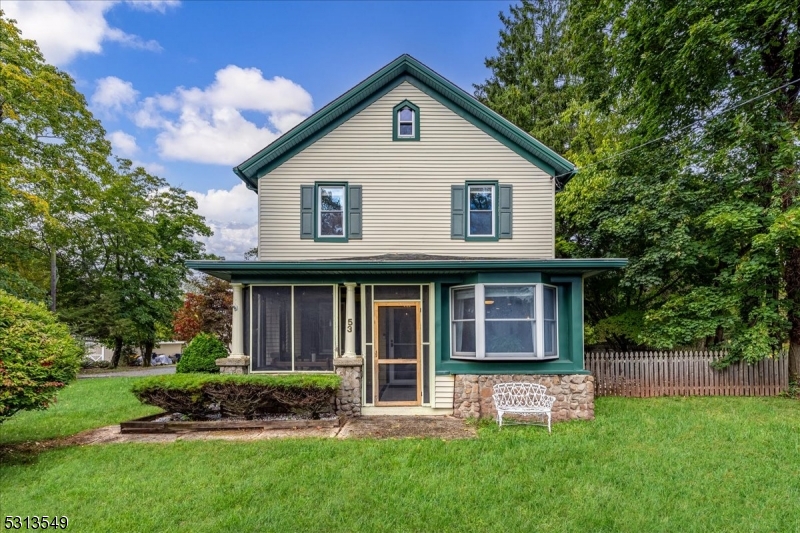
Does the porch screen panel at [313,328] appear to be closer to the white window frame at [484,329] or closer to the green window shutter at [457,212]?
the white window frame at [484,329]

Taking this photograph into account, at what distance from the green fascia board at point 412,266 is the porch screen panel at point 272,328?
0.63m

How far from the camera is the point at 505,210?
32.1ft

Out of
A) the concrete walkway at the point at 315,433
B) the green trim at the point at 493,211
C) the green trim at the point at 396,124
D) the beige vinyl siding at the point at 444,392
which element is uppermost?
the green trim at the point at 396,124

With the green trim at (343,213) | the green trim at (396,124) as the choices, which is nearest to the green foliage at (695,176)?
the green trim at (396,124)

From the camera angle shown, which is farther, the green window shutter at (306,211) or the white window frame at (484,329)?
the green window shutter at (306,211)

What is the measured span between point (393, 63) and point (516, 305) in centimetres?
629

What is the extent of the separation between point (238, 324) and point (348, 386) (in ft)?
8.45

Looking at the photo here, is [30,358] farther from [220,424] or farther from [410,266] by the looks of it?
[410,266]

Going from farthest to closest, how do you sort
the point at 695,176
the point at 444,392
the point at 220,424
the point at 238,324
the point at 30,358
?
the point at 695,176
the point at 238,324
the point at 444,392
the point at 220,424
the point at 30,358

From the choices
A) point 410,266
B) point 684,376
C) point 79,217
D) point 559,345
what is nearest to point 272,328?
point 410,266

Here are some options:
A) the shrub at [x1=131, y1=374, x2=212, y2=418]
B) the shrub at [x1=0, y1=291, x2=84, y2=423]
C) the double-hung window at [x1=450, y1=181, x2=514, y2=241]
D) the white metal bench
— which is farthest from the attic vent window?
the shrub at [x1=0, y1=291, x2=84, y2=423]

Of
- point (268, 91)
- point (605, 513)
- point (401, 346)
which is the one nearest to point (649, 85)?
point (401, 346)

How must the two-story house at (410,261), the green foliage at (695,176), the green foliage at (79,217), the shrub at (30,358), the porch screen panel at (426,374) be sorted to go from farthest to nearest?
the green foliage at (79,217) < the green foliage at (695,176) < the porch screen panel at (426,374) < the two-story house at (410,261) < the shrub at (30,358)

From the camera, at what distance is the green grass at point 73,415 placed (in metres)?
7.29
